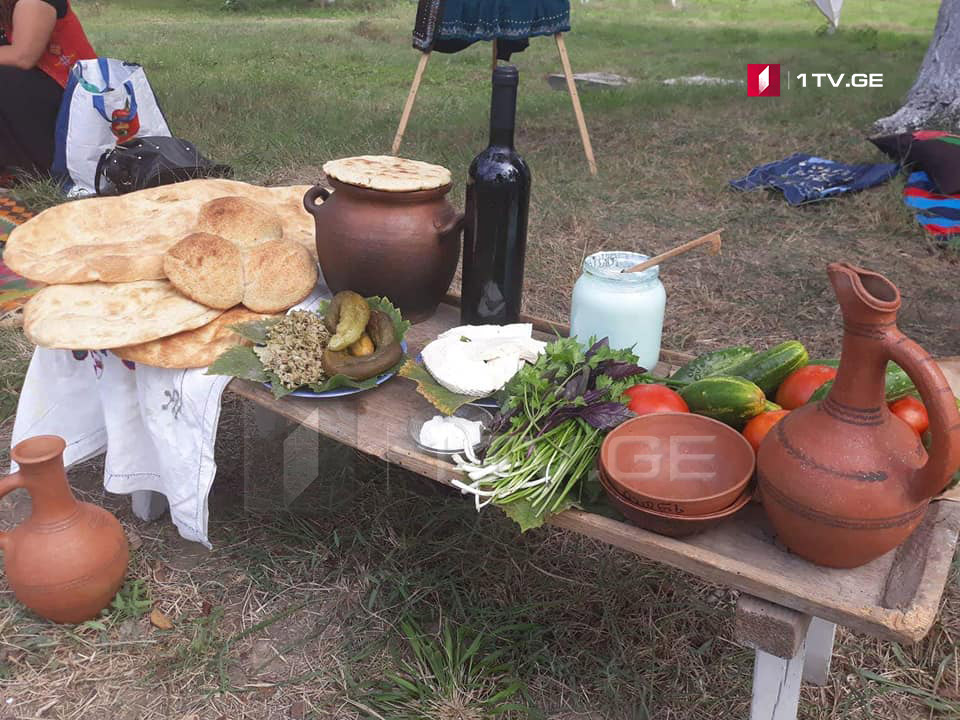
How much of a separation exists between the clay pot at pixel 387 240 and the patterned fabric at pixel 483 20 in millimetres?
3494

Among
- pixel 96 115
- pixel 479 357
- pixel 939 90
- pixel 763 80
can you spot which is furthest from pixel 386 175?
pixel 763 80

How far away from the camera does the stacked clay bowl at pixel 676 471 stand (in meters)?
1.41

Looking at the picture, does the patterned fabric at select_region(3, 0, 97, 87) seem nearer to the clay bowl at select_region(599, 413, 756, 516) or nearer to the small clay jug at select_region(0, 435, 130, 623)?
the small clay jug at select_region(0, 435, 130, 623)

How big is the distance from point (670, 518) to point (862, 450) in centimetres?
33

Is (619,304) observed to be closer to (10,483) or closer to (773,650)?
(773,650)

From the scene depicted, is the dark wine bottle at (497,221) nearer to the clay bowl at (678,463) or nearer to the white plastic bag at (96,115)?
the clay bowl at (678,463)

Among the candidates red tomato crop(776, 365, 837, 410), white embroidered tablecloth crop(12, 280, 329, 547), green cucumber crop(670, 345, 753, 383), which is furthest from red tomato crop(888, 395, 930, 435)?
white embroidered tablecloth crop(12, 280, 329, 547)

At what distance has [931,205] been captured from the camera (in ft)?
15.7

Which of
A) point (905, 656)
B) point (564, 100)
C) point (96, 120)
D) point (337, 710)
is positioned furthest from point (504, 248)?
point (564, 100)

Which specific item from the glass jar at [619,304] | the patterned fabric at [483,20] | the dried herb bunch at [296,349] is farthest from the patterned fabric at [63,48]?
the glass jar at [619,304]

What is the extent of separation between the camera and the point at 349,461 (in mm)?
2801

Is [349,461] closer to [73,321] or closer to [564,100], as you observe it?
[73,321]

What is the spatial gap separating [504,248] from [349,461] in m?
1.09

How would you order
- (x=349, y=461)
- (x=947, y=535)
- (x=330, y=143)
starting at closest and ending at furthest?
1. (x=947, y=535)
2. (x=349, y=461)
3. (x=330, y=143)
